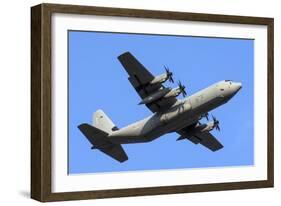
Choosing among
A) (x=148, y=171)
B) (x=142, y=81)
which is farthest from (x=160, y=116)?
(x=148, y=171)

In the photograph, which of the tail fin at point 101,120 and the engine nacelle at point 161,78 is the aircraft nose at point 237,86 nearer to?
the engine nacelle at point 161,78

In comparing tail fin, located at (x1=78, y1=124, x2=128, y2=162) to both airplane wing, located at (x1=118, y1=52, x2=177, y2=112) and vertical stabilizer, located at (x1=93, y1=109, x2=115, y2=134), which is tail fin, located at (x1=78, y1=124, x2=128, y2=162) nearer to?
vertical stabilizer, located at (x1=93, y1=109, x2=115, y2=134)

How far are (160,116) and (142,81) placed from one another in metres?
0.57

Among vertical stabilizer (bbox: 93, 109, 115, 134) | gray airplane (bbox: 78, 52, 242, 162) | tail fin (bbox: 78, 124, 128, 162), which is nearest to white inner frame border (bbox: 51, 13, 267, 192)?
tail fin (bbox: 78, 124, 128, 162)

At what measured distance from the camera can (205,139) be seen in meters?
9.55

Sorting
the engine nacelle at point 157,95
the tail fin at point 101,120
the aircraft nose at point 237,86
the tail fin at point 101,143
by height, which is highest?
the aircraft nose at point 237,86

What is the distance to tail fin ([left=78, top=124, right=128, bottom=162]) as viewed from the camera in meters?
8.95

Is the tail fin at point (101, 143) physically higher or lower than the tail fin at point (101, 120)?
lower

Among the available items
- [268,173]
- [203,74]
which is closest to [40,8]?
[203,74]

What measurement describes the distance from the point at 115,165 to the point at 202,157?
1.31m

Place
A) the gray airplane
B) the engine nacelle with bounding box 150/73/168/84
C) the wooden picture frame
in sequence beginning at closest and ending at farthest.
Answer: the wooden picture frame < the gray airplane < the engine nacelle with bounding box 150/73/168/84

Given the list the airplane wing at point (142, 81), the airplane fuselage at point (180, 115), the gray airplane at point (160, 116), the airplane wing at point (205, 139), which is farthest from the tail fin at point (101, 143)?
the airplane wing at point (205, 139)

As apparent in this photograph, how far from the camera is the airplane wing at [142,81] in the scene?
361 inches

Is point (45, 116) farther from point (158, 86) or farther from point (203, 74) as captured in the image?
point (203, 74)
